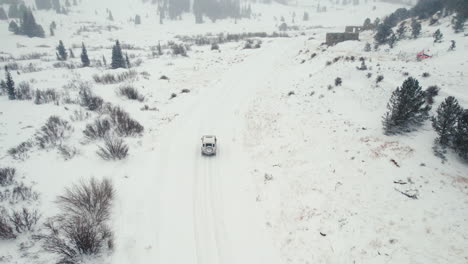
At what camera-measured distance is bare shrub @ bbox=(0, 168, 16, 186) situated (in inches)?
479

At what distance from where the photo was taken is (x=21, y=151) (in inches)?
607

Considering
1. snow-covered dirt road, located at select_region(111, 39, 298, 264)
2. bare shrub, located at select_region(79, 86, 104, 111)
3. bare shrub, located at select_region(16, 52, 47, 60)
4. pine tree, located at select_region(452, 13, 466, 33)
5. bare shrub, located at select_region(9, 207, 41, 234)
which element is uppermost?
pine tree, located at select_region(452, 13, 466, 33)

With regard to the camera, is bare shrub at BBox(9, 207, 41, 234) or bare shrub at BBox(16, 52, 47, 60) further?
bare shrub at BBox(16, 52, 47, 60)

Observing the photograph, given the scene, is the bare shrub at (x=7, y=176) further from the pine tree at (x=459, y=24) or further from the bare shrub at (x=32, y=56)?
the bare shrub at (x=32, y=56)

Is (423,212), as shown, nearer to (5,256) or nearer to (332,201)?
(332,201)

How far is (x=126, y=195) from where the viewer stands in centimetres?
1248

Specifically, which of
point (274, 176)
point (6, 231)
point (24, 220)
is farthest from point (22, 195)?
point (274, 176)

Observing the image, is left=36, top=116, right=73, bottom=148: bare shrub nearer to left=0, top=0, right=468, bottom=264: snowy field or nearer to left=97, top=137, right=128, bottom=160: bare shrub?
left=0, top=0, right=468, bottom=264: snowy field

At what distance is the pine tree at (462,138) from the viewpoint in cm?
1057

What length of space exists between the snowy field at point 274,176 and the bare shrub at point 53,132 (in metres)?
0.63

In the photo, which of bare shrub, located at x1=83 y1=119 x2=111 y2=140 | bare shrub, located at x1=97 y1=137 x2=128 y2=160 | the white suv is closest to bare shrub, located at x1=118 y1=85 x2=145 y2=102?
bare shrub, located at x1=83 y1=119 x2=111 y2=140

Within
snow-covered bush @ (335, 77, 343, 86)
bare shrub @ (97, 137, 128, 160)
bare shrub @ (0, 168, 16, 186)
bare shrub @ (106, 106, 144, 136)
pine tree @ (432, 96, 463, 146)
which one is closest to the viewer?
pine tree @ (432, 96, 463, 146)

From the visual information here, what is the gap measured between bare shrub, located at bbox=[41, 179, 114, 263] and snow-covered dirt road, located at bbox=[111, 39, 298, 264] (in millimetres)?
791

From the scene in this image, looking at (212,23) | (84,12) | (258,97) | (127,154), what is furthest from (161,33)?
(127,154)
